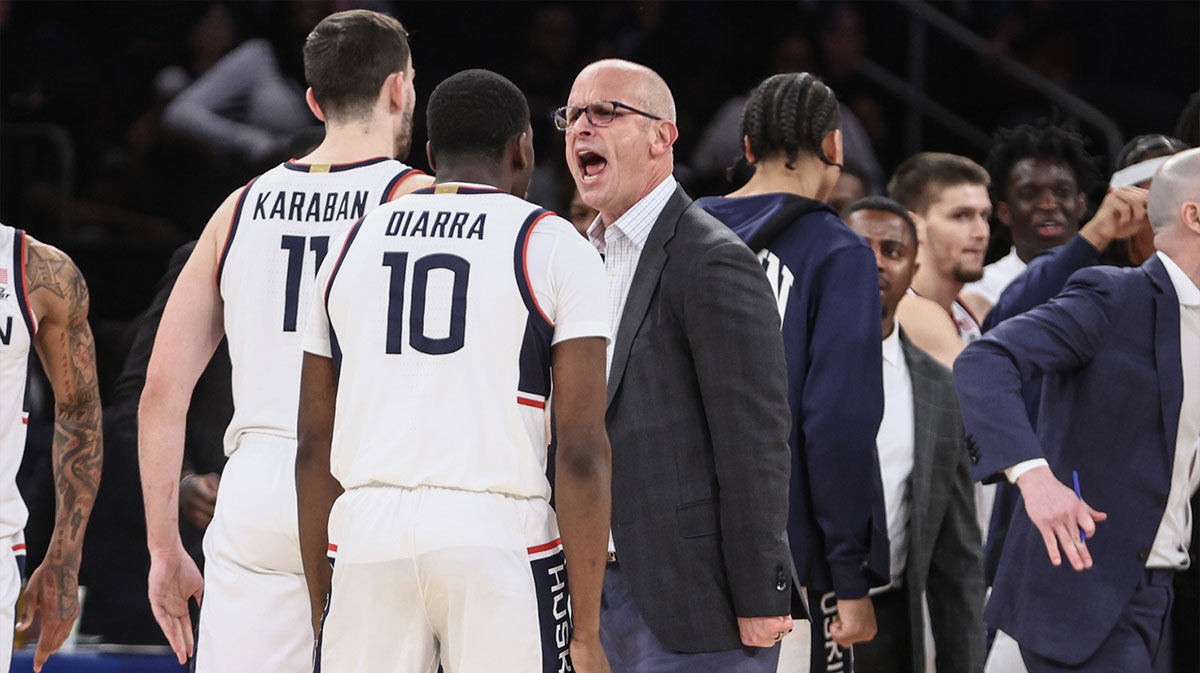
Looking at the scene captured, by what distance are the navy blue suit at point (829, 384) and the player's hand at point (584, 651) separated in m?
1.21

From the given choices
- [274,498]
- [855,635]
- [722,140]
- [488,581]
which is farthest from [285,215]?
[722,140]

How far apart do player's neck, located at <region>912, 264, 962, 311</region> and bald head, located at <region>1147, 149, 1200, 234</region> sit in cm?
230

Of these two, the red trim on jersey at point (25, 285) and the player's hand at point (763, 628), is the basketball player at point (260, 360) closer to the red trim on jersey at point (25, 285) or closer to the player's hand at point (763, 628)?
the red trim on jersey at point (25, 285)

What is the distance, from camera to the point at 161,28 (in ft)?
31.3

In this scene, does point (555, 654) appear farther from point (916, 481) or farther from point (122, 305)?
point (122, 305)

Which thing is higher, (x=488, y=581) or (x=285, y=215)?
(x=285, y=215)

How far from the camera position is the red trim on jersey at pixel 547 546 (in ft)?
10.3

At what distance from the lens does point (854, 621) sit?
4.18 metres

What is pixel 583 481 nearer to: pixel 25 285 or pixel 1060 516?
pixel 1060 516

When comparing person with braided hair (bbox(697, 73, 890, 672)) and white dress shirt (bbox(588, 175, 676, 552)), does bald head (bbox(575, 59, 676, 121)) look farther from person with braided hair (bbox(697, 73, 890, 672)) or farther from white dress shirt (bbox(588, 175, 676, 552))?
person with braided hair (bbox(697, 73, 890, 672))

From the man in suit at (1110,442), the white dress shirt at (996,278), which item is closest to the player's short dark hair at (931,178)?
the white dress shirt at (996,278)

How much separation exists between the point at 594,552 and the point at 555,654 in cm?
23

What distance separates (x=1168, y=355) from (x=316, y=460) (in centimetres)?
222

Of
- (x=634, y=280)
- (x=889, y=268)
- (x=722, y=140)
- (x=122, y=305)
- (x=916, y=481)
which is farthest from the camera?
(x=722, y=140)
